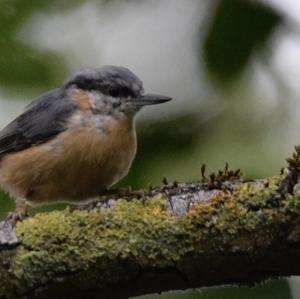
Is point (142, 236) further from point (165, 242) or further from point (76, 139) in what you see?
point (76, 139)

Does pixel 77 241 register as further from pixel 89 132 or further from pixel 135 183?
pixel 89 132

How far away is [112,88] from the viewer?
3727 millimetres

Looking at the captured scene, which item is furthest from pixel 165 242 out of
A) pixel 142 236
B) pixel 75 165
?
pixel 75 165

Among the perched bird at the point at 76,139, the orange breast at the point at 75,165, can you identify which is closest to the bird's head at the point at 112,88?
the perched bird at the point at 76,139

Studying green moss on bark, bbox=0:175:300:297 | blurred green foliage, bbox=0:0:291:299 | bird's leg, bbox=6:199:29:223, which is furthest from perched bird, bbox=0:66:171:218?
green moss on bark, bbox=0:175:300:297

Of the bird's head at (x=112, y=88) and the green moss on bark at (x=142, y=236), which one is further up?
the bird's head at (x=112, y=88)

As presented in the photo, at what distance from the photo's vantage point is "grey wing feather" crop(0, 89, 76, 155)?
3600mm

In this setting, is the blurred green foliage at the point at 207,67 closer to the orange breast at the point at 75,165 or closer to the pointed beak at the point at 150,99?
the pointed beak at the point at 150,99

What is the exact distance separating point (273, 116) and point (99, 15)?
0.81 metres

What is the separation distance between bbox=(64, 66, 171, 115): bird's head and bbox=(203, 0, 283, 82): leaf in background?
29.7 inches

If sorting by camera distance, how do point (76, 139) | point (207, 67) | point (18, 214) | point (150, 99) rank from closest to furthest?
point (18, 214)
point (207, 67)
point (150, 99)
point (76, 139)

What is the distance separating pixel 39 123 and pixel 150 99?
2.13 feet

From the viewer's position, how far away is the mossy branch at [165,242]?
2172 mm

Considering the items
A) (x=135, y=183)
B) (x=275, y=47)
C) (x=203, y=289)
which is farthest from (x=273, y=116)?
(x=203, y=289)
